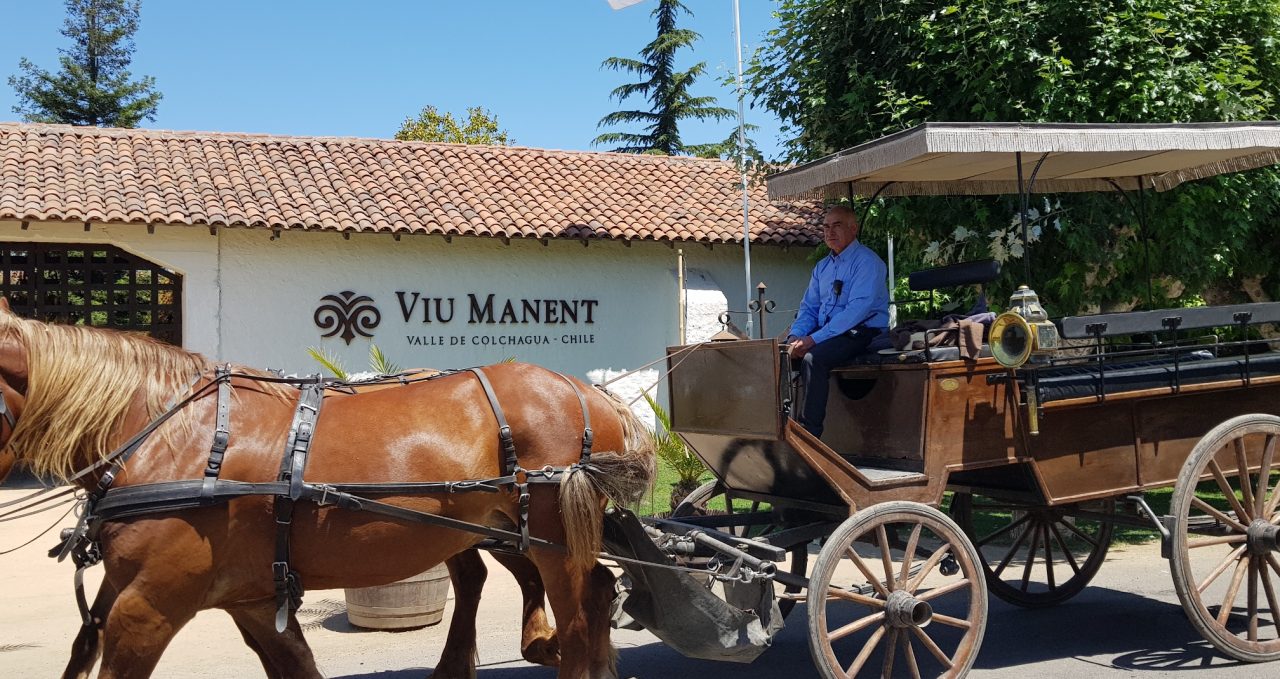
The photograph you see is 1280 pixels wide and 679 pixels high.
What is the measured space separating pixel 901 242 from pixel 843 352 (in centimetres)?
556

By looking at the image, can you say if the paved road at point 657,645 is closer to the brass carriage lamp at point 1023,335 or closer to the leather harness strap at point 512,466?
the leather harness strap at point 512,466

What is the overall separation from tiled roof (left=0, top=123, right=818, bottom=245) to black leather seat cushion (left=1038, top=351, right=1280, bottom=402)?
22.3 feet

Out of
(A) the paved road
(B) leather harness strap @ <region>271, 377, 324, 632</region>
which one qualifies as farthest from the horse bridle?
(A) the paved road

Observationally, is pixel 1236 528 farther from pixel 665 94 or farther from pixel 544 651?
pixel 665 94

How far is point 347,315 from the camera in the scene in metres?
13.7

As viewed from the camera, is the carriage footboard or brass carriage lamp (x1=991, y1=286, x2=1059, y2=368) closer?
the carriage footboard

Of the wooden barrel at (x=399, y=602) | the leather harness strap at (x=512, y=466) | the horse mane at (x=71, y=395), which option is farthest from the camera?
the wooden barrel at (x=399, y=602)

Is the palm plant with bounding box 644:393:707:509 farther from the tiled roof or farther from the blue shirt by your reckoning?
the tiled roof

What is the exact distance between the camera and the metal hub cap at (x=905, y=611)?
4.39 meters

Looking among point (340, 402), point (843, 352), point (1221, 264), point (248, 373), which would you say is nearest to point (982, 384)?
point (843, 352)

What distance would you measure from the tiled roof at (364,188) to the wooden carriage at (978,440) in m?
6.82

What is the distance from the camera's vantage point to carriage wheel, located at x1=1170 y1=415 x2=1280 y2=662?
15.7ft

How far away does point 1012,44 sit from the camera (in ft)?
26.9

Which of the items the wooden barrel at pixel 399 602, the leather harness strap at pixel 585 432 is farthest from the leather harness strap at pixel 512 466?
the wooden barrel at pixel 399 602
